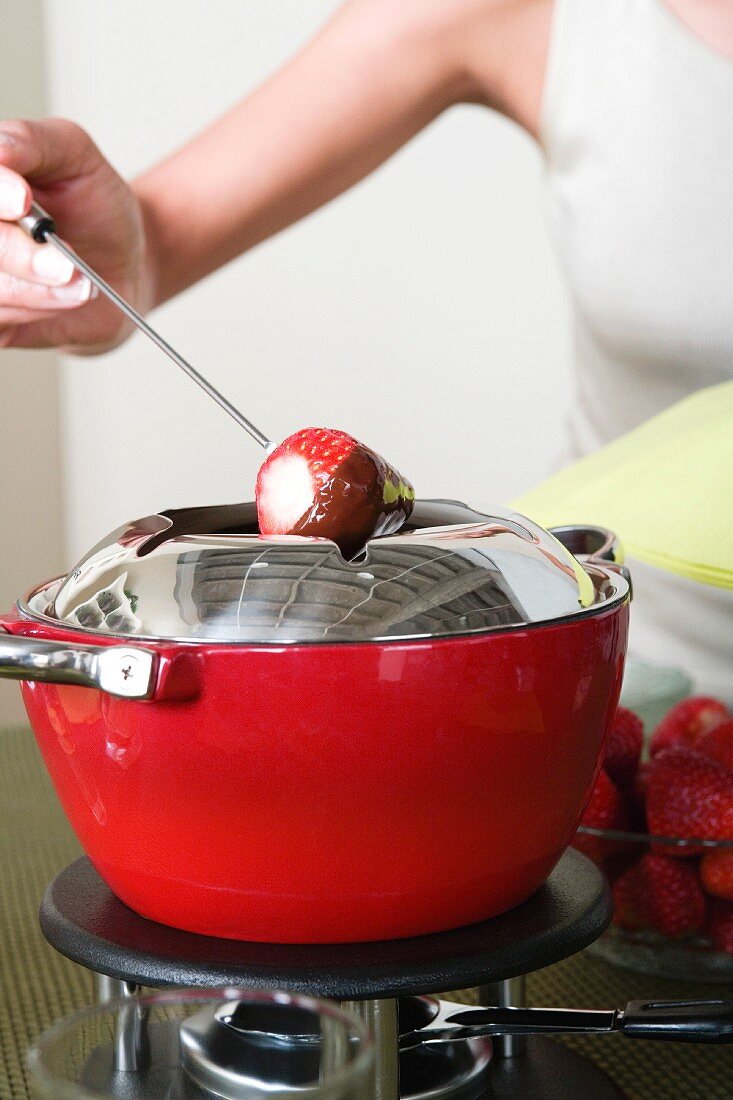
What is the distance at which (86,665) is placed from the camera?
28 centimetres

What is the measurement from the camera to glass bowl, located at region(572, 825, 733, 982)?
43cm

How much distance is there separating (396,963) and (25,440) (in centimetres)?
210

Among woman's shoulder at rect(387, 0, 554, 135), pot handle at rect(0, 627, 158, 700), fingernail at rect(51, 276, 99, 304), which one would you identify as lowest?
pot handle at rect(0, 627, 158, 700)

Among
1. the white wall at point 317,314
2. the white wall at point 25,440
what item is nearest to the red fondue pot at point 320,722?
the white wall at point 317,314

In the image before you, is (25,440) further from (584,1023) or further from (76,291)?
(584,1023)

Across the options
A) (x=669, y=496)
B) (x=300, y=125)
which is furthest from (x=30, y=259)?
(x=300, y=125)

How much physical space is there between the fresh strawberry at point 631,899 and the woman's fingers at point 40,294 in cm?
35

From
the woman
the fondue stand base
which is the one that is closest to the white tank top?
the woman

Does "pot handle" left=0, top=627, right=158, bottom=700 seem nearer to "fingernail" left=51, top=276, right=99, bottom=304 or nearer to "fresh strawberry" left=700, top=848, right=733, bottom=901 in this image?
"fresh strawberry" left=700, top=848, right=733, bottom=901

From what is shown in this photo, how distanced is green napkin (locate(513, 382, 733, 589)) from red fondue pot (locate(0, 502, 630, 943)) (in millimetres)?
152

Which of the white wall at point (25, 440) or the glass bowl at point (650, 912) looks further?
the white wall at point (25, 440)

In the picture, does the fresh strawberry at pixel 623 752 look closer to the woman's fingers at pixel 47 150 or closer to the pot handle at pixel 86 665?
the pot handle at pixel 86 665

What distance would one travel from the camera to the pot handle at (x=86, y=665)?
282 mm

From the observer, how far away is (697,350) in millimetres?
877
